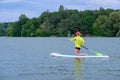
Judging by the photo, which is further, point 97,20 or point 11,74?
point 97,20

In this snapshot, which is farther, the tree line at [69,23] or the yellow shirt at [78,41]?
the tree line at [69,23]

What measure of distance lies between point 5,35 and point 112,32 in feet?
246

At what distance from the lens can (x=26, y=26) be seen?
16388cm

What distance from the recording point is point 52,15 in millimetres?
158125

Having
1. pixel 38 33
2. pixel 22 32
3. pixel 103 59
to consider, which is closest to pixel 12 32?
pixel 22 32

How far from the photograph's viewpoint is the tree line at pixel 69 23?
136m

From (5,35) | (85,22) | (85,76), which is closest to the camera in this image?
(85,76)

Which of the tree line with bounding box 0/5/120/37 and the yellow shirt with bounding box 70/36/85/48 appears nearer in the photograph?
the yellow shirt with bounding box 70/36/85/48

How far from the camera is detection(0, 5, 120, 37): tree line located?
448 feet

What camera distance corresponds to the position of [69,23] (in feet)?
486

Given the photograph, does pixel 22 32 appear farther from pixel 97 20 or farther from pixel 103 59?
pixel 103 59

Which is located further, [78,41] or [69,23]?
[69,23]

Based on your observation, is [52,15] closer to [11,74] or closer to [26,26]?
[26,26]

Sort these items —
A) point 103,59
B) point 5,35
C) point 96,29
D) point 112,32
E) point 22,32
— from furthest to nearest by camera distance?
point 5,35 → point 22,32 → point 96,29 → point 112,32 → point 103,59
